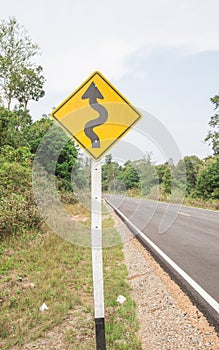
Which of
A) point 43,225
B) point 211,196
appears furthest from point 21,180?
point 211,196

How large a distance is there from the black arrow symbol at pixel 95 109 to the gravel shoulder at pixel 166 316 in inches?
86.8

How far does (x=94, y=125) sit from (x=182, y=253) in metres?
4.97

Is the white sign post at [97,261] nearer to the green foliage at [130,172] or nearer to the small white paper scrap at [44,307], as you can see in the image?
the small white paper scrap at [44,307]

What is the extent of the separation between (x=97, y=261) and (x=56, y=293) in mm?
2149

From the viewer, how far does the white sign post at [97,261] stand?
2.56 meters

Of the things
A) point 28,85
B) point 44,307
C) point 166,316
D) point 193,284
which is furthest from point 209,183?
point 44,307

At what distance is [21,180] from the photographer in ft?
36.9

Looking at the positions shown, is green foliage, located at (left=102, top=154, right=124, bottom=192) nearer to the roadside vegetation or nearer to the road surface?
the roadside vegetation

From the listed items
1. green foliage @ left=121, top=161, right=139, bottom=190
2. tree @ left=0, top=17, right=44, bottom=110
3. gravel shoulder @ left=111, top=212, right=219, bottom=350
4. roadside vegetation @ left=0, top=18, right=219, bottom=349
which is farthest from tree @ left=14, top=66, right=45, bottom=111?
gravel shoulder @ left=111, top=212, right=219, bottom=350

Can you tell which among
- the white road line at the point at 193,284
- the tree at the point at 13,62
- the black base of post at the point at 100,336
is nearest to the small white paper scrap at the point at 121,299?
the white road line at the point at 193,284

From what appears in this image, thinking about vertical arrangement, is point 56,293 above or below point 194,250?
below

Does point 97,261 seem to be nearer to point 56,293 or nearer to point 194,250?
point 56,293

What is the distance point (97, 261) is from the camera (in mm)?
2605

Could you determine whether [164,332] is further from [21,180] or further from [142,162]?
[21,180]
